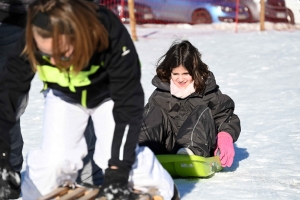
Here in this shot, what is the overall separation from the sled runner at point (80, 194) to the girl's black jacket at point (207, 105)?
1.19 meters

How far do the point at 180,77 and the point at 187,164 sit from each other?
616mm

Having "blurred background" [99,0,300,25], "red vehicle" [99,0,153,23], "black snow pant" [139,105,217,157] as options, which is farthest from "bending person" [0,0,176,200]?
"blurred background" [99,0,300,25]

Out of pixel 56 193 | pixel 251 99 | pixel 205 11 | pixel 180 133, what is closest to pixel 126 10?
pixel 205 11

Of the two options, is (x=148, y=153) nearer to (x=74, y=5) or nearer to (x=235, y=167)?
(x=74, y=5)

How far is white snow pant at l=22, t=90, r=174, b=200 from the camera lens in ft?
9.71

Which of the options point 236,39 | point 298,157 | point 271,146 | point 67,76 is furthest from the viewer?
point 236,39

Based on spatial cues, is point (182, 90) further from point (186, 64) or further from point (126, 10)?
point (126, 10)

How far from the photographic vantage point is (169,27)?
13.3 meters

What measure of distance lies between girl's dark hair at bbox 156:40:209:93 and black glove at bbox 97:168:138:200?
146 centimetres

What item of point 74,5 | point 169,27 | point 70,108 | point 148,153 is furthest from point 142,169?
point 169,27

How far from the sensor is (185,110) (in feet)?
13.8

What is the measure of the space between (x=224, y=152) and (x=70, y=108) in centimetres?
132

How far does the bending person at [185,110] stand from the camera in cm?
402

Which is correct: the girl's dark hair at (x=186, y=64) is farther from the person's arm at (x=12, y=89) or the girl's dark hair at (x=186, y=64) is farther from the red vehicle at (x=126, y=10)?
the red vehicle at (x=126, y=10)
